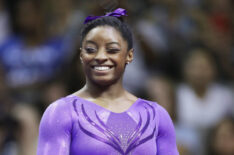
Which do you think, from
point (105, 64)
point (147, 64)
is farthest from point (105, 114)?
point (147, 64)

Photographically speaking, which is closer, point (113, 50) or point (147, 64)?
point (113, 50)

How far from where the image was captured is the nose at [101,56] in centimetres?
264

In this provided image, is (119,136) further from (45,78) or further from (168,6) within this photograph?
(168,6)

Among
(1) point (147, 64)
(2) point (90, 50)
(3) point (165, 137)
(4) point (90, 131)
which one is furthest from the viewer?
(1) point (147, 64)

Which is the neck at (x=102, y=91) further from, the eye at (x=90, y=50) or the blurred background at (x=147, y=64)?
the blurred background at (x=147, y=64)

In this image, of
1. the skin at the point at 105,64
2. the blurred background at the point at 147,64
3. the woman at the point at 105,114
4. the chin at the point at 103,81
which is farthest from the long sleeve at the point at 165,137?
the blurred background at the point at 147,64

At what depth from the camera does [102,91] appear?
2.73m

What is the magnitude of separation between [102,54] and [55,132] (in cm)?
48

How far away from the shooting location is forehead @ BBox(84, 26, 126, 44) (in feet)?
8.71

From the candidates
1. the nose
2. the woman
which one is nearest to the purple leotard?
the woman

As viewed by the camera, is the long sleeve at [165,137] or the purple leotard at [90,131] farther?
the long sleeve at [165,137]

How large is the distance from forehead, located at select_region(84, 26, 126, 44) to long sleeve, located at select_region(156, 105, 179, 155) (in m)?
0.49

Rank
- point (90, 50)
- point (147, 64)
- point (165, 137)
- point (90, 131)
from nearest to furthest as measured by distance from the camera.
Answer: point (90, 131) < point (90, 50) < point (165, 137) < point (147, 64)

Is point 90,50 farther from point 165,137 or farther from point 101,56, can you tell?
point 165,137
